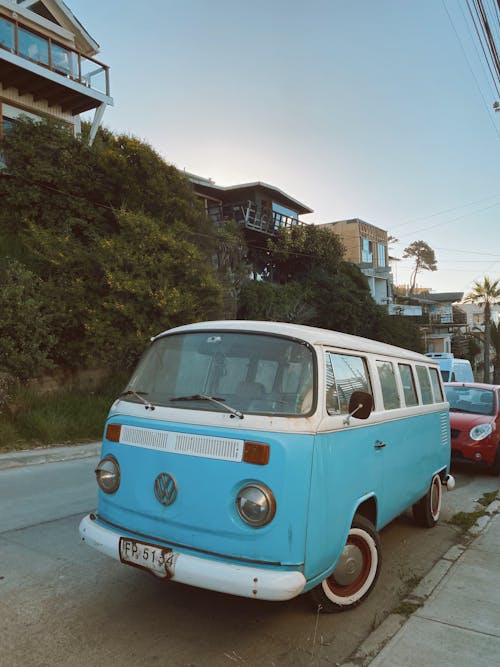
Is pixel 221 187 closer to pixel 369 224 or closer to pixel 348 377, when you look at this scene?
pixel 369 224

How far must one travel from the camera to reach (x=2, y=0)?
1961 centimetres

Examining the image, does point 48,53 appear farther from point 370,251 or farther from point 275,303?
point 370,251

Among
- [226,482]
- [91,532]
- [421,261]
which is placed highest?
[421,261]

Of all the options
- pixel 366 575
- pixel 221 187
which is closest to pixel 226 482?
pixel 366 575

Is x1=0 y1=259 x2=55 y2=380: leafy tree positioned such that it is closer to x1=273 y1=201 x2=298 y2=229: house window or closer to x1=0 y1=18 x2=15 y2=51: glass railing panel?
x1=0 y1=18 x2=15 y2=51: glass railing panel

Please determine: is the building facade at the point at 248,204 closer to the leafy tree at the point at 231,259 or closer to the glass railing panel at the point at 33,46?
the leafy tree at the point at 231,259

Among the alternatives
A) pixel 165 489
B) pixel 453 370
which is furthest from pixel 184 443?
pixel 453 370

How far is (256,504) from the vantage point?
299cm

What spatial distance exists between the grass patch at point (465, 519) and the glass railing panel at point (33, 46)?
68.4 feet

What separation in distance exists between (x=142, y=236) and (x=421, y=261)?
67.3 meters

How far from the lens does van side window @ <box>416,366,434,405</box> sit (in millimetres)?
5629

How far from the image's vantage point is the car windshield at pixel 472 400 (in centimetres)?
972

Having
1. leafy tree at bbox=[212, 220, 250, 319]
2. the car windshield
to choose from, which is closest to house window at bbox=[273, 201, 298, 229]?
leafy tree at bbox=[212, 220, 250, 319]

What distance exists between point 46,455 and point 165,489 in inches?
293
